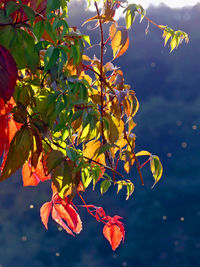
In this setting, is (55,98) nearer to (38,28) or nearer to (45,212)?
(38,28)

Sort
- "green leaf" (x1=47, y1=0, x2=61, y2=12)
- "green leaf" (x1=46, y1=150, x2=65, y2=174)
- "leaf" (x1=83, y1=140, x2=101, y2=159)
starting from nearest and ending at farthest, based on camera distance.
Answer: "green leaf" (x1=47, y1=0, x2=61, y2=12) → "green leaf" (x1=46, y1=150, x2=65, y2=174) → "leaf" (x1=83, y1=140, x2=101, y2=159)

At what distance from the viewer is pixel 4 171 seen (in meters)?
0.68

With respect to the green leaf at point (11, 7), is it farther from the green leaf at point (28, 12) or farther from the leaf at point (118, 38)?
the leaf at point (118, 38)

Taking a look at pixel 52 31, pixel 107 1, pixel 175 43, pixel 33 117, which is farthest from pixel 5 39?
pixel 175 43

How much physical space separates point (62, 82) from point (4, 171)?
0.67 ft

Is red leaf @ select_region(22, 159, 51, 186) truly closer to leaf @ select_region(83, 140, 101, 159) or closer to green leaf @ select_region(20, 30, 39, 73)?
leaf @ select_region(83, 140, 101, 159)

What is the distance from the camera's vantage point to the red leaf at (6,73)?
24.7 inches

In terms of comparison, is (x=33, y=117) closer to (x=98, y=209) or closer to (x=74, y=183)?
(x=74, y=183)

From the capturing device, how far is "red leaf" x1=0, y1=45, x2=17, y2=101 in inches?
24.7

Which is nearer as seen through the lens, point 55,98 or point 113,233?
point 55,98

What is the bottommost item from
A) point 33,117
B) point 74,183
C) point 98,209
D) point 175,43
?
point 98,209

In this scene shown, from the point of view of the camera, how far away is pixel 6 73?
24.8 inches

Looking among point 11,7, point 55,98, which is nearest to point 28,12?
point 11,7

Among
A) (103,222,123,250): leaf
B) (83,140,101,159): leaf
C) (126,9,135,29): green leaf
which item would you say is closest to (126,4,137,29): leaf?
(126,9,135,29): green leaf
